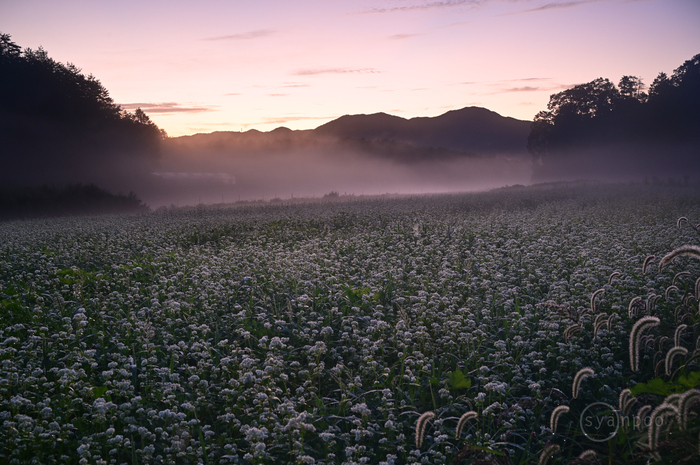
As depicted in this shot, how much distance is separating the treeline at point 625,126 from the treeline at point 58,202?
59502 mm

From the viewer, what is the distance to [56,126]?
149ft

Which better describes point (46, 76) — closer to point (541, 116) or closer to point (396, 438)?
point (396, 438)

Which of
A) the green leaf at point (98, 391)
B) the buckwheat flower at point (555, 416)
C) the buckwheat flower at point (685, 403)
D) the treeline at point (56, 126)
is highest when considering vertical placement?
the treeline at point (56, 126)

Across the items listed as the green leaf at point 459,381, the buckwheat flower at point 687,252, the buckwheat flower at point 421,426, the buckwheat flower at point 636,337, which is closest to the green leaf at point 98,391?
the buckwheat flower at point 421,426

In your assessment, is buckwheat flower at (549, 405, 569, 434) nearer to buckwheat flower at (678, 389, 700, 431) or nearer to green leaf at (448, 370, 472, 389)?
buckwheat flower at (678, 389, 700, 431)

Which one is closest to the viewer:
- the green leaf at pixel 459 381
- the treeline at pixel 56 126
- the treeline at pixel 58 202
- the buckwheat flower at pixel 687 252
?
the buckwheat flower at pixel 687 252

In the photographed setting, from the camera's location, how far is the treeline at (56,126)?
41.4 meters

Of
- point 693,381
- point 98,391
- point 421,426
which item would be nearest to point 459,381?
point 421,426

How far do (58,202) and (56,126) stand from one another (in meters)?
18.3

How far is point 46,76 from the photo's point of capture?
140 feet

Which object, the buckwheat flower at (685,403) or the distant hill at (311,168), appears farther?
the distant hill at (311,168)

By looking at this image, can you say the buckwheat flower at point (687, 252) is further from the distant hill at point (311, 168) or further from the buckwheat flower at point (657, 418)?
the distant hill at point (311, 168)

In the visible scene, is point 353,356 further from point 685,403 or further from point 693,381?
point 685,403

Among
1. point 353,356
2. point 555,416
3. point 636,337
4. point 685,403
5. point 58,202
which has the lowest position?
point 353,356
